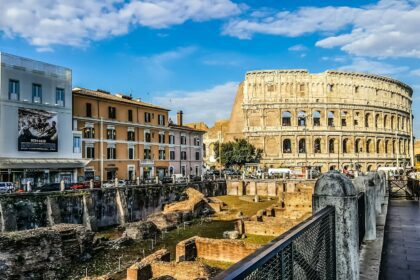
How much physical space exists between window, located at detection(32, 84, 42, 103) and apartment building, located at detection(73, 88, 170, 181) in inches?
198

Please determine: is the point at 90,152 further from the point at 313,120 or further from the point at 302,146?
the point at 313,120

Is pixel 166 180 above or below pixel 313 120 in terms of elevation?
below

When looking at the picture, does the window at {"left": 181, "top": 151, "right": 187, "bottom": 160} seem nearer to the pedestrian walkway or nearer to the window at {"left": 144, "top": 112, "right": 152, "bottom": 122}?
the window at {"left": 144, "top": 112, "right": 152, "bottom": 122}

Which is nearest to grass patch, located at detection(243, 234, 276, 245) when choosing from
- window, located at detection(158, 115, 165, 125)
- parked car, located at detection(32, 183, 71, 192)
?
parked car, located at detection(32, 183, 71, 192)

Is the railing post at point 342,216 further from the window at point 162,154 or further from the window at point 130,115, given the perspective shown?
the window at point 162,154

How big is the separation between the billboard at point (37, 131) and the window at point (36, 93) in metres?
1.09

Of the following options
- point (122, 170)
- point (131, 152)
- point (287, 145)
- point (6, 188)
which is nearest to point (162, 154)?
point (131, 152)

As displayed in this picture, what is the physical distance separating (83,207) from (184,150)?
2935cm

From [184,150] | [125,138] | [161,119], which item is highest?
[161,119]

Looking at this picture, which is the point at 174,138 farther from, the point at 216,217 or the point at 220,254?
the point at 220,254

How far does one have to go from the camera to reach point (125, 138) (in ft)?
163

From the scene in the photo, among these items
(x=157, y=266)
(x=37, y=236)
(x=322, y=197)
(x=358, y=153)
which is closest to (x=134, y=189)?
(x=37, y=236)

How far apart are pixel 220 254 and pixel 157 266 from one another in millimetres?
5061

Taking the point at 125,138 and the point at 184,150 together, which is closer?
the point at 125,138
